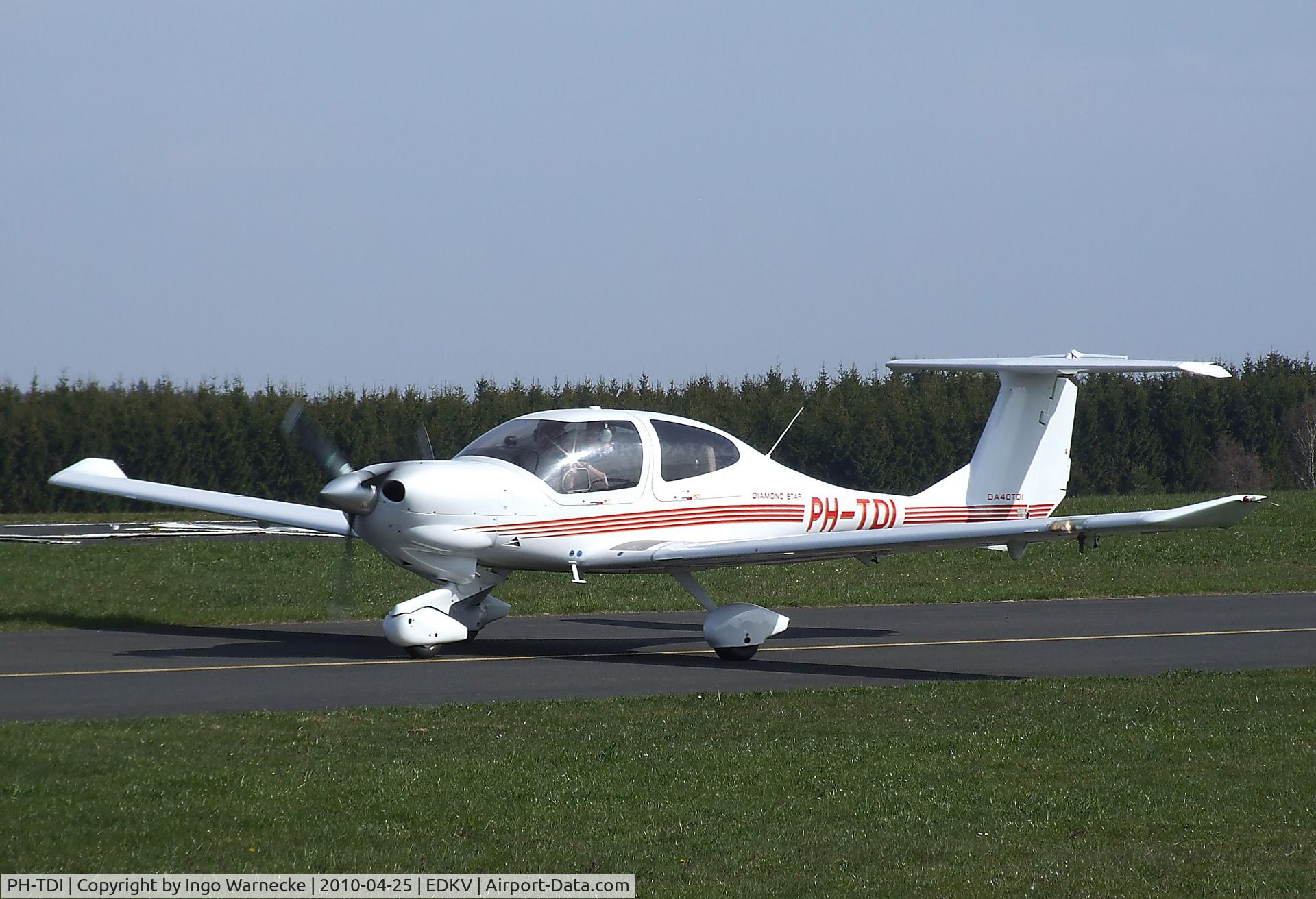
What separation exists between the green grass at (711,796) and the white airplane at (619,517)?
3.25m

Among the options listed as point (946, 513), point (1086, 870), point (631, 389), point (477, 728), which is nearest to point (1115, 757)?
point (1086, 870)

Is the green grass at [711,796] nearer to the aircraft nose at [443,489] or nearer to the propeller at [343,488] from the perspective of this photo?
the aircraft nose at [443,489]

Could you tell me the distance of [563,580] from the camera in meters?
23.9

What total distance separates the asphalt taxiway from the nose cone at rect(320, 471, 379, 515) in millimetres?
1485

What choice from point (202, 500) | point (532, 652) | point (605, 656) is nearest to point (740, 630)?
point (605, 656)

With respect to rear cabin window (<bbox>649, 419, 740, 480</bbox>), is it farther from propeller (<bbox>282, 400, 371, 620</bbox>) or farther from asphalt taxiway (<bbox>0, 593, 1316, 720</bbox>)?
propeller (<bbox>282, 400, 371, 620</bbox>)

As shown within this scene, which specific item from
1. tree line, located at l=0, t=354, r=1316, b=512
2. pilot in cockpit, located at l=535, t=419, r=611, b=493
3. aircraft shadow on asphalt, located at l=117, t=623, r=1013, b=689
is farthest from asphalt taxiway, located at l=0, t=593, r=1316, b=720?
tree line, located at l=0, t=354, r=1316, b=512

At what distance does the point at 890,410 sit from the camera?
5000 centimetres

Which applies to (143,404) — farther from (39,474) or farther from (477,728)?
(477,728)

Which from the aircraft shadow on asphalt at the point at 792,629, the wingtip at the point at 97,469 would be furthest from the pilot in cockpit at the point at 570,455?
the wingtip at the point at 97,469

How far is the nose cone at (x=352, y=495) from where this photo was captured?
13461 mm

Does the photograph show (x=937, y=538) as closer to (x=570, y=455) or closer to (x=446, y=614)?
(x=570, y=455)

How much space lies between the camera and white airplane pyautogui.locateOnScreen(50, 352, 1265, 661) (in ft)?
44.9

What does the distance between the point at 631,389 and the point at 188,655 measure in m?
35.4
